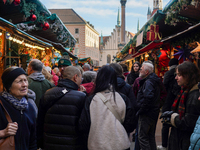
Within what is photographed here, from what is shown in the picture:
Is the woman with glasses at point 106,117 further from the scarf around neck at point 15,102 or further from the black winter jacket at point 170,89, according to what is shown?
the black winter jacket at point 170,89

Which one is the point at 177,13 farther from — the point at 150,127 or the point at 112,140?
the point at 112,140

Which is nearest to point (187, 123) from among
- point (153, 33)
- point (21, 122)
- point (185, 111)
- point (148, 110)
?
point (185, 111)

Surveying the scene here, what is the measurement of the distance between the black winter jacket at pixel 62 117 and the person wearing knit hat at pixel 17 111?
429mm

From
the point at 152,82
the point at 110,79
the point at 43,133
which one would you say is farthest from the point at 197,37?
the point at 43,133

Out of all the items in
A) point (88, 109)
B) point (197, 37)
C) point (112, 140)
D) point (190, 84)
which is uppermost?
point (197, 37)

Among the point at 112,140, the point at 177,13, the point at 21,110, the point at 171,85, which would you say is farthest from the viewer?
the point at 177,13

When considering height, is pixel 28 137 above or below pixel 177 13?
below

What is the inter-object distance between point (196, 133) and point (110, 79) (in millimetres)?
1045

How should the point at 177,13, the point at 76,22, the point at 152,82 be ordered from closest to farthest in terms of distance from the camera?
the point at 152,82, the point at 177,13, the point at 76,22

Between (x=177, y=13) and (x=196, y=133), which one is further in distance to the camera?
(x=177, y=13)

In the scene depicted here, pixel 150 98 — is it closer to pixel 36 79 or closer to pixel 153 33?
pixel 36 79

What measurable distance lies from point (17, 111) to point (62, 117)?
72 centimetres

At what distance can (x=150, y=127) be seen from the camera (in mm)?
4398

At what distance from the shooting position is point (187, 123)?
2.87 metres
